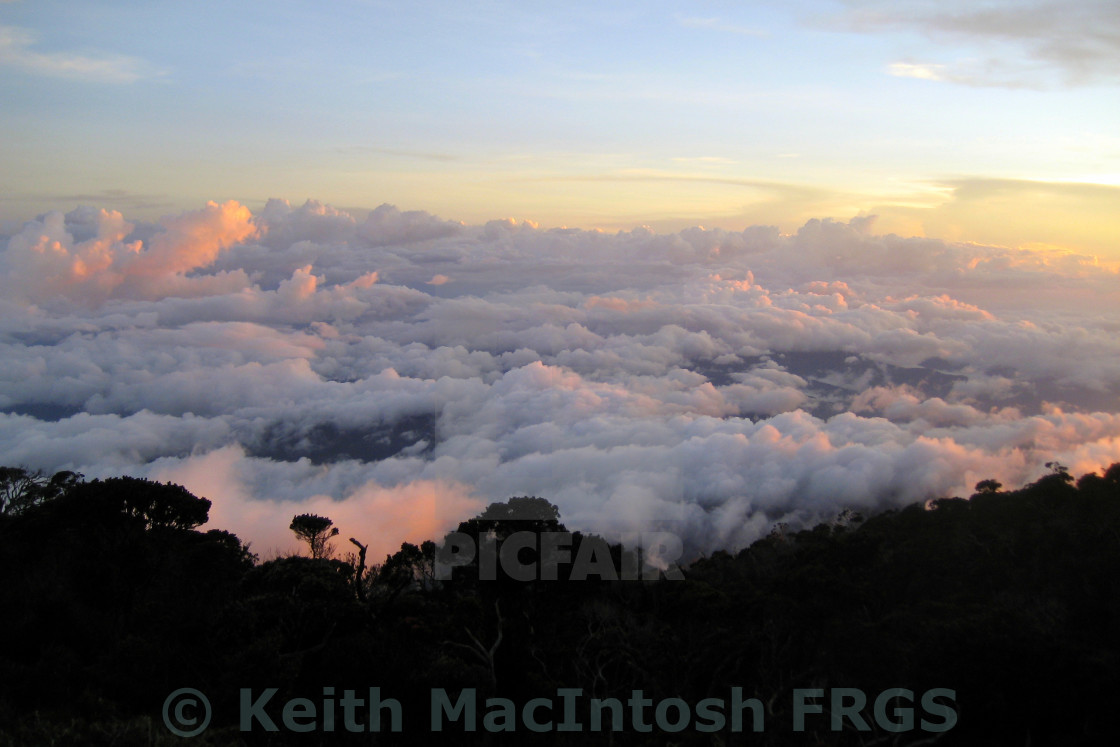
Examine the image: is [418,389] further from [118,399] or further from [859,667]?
[859,667]

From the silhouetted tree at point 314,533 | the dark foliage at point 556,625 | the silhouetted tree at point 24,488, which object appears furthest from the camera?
the silhouetted tree at point 24,488

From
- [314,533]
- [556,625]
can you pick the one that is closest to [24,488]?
[314,533]

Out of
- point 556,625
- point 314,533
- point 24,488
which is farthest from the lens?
point 24,488

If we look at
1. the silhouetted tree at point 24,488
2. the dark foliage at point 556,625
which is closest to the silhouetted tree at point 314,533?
the dark foliage at point 556,625

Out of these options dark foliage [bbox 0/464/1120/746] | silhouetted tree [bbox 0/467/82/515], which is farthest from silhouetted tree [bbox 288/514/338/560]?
silhouetted tree [bbox 0/467/82/515]

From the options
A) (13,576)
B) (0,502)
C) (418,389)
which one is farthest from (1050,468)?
(418,389)

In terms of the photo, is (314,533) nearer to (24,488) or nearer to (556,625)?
(556,625)

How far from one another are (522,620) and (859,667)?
818 centimetres

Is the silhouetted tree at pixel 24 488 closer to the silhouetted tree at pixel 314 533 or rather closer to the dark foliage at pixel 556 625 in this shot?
the dark foliage at pixel 556 625

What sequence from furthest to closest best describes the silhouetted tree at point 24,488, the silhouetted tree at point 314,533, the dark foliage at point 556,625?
the silhouetted tree at point 24,488 < the silhouetted tree at point 314,533 < the dark foliage at point 556,625

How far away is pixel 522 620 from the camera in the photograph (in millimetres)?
19172

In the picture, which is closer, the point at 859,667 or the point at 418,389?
→ the point at 859,667

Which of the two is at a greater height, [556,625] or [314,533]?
[314,533]

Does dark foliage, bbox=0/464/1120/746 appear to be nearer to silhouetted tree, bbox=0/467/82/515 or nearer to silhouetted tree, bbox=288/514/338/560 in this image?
silhouetted tree, bbox=288/514/338/560
